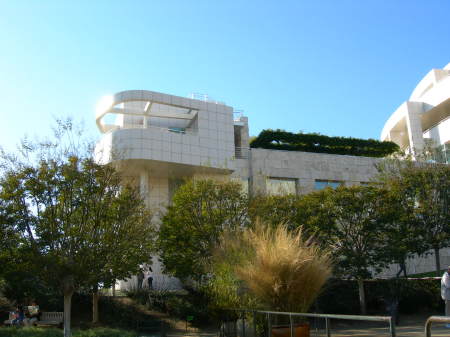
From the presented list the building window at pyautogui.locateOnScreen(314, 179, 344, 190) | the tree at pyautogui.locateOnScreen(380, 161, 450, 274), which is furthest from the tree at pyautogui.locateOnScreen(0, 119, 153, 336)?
the building window at pyautogui.locateOnScreen(314, 179, 344, 190)

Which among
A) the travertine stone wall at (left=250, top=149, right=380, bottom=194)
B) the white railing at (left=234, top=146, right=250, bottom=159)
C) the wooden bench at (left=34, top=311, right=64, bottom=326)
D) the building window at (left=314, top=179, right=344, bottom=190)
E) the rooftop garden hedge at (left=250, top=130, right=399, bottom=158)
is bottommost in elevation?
the wooden bench at (left=34, top=311, right=64, bottom=326)

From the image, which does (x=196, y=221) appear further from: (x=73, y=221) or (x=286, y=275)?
(x=286, y=275)

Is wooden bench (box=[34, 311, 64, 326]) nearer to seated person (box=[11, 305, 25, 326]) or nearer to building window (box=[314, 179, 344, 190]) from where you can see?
seated person (box=[11, 305, 25, 326])

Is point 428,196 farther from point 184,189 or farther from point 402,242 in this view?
point 184,189

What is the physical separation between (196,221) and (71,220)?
7.46m

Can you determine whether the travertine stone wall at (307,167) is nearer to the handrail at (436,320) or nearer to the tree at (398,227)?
the tree at (398,227)

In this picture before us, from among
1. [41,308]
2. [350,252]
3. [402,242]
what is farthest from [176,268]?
[402,242]

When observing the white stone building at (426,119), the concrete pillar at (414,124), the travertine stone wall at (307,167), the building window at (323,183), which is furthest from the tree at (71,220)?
the concrete pillar at (414,124)

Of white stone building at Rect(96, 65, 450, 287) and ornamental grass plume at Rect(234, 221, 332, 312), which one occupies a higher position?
white stone building at Rect(96, 65, 450, 287)

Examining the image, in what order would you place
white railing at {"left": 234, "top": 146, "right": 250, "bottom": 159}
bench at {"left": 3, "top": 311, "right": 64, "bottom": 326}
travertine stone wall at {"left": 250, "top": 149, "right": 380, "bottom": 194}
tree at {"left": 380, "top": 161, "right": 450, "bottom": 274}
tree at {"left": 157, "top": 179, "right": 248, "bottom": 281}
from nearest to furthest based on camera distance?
bench at {"left": 3, "top": 311, "right": 64, "bottom": 326} < tree at {"left": 157, "top": 179, "right": 248, "bottom": 281} < tree at {"left": 380, "top": 161, "right": 450, "bottom": 274} < white railing at {"left": 234, "top": 146, "right": 250, "bottom": 159} < travertine stone wall at {"left": 250, "top": 149, "right": 380, "bottom": 194}

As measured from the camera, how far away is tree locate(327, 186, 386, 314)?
60.7ft

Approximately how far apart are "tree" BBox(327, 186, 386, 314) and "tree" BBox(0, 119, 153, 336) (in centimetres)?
916

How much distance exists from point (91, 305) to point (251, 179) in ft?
41.4

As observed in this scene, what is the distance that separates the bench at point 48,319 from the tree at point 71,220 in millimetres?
4952
